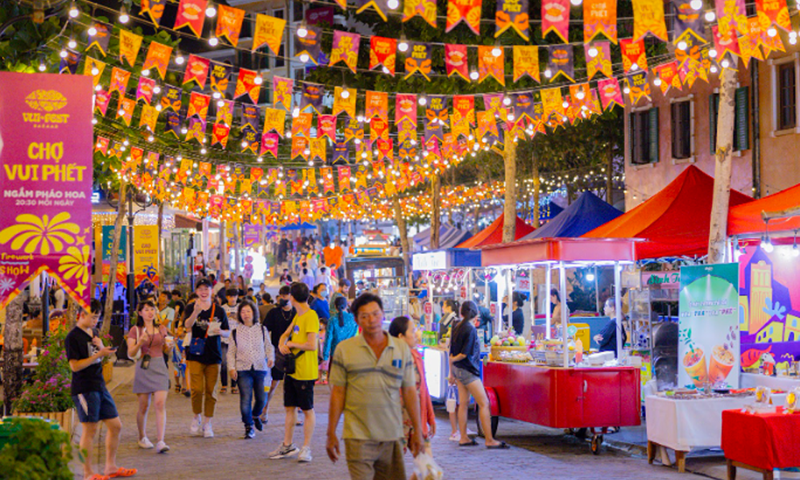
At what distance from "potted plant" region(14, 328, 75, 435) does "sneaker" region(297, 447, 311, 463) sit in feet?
8.65

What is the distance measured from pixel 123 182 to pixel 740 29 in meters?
15.4

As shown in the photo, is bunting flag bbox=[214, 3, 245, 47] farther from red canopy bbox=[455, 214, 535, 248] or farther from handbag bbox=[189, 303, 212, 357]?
red canopy bbox=[455, 214, 535, 248]

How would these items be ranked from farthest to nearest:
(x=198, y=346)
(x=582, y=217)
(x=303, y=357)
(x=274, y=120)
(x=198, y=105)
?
(x=582, y=217) → (x=274, y=120) → (x=198, y=105) → (x=198, y=346) → (x=303, y=357)

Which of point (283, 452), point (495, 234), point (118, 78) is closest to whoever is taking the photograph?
point (283, 452)

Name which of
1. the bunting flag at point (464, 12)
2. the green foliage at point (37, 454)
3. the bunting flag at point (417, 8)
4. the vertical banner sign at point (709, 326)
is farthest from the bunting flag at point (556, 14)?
the green foliage at point (37, 454)

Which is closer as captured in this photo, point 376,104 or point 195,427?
point 195,427

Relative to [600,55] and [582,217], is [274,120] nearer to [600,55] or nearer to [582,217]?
[600,55]

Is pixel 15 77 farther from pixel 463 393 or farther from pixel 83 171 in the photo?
pixel 463 393

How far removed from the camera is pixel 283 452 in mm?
10000

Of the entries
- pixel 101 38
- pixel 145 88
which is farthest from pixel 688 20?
pixel 145 88

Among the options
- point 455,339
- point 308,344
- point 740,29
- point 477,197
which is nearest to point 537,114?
point 740,29

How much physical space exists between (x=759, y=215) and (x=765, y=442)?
5241 millimetres

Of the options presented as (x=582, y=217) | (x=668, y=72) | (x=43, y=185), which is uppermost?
(x=668, y=72)

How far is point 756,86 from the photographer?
19.3 m
